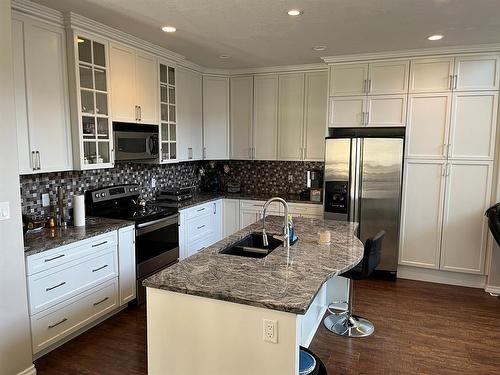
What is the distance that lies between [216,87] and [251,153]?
40.8 inches

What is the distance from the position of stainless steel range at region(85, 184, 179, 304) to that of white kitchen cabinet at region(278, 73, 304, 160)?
1818 mm

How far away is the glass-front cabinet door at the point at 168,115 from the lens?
4270mm

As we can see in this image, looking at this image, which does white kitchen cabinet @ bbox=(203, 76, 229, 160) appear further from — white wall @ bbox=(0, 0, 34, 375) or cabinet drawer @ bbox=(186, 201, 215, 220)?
white wall @ bbox=(0, 0, 34, 375)

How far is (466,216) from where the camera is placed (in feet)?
13.5

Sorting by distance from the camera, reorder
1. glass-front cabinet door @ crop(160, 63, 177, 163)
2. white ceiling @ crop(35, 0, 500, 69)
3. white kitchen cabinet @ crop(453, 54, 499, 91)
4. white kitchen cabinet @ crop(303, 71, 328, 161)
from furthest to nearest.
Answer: white kitchen cabinet @ crop(303, 71, 328, 161), glass-front cabinet door @ crop(160, 63, 177, 163), white kitchen cabinet @ crop(453, 54, 499, 91), white ceiling @ crop(35, 0, 500, 69)

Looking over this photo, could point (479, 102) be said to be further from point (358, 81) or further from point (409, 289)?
point (409, 289)

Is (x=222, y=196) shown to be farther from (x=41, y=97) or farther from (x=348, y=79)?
(x=41, y=97)

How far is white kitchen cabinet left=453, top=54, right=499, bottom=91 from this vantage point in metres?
3.87

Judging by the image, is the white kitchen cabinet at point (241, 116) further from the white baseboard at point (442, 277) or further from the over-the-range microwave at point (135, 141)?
the white baseboard at point (442, 277)

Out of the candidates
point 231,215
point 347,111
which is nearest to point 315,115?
point 347,111

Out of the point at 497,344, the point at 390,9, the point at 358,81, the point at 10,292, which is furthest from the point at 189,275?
the point at 358,81

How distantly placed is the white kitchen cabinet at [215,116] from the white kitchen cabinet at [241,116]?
0.08m

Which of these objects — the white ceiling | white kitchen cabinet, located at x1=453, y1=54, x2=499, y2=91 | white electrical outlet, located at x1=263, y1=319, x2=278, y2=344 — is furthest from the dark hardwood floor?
the white ceiling

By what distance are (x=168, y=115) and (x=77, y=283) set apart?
221 cm
